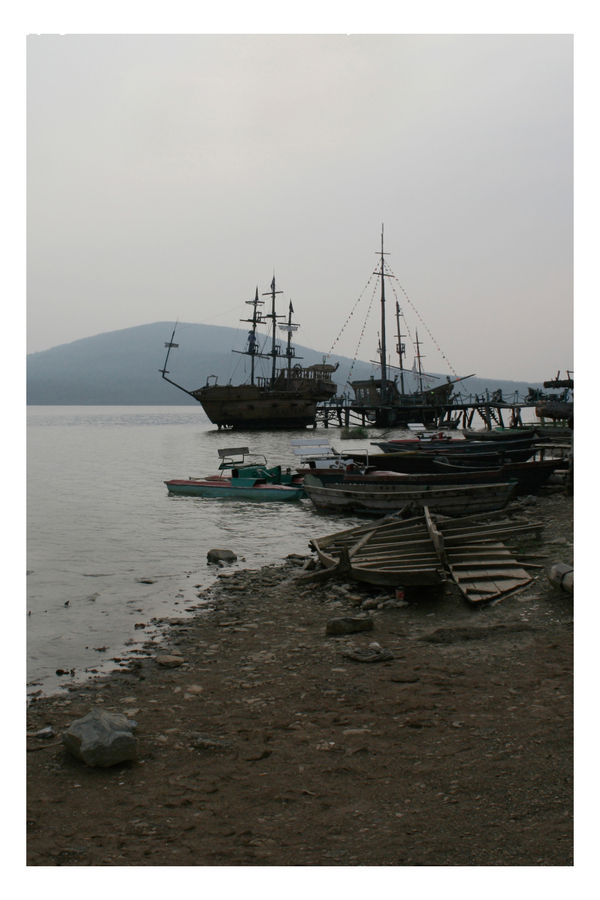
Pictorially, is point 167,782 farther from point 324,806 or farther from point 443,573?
point 443,573

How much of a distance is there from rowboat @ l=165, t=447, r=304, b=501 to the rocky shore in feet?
48.5

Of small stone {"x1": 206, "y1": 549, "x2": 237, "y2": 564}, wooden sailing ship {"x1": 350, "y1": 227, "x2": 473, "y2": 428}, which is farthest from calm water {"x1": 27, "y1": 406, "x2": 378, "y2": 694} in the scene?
wooden sailing ship {"x1": 350, "y1": 227, "x2": 473, "y2": 428}

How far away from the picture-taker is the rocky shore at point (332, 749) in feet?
13.8

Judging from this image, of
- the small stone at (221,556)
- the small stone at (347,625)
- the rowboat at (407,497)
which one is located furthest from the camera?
the rowboat at (407,497)

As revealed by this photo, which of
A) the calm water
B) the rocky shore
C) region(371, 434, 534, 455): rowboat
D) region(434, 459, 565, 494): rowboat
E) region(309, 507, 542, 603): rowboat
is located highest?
region(371, 434, 534, 455): rowboat

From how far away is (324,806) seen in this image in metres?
4.68

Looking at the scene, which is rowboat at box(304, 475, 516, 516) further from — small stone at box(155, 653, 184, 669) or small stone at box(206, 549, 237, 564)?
small stone at box(155, 653, 184, 669)

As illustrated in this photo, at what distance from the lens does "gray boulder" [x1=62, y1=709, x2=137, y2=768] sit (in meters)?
5.59

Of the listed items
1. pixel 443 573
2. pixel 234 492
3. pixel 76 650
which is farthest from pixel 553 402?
pixel 76 650

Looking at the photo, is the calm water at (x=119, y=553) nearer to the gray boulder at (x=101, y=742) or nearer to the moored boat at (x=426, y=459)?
the gray boulder at (x=101, y=742)

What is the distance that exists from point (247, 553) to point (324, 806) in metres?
11.7

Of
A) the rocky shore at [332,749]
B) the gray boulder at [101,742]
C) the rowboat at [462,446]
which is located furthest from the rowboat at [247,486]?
the gray boulder at [101,742]

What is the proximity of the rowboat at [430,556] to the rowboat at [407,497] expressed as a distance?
3647 millimetres

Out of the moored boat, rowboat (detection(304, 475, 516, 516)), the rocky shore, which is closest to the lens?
the rocky shore
